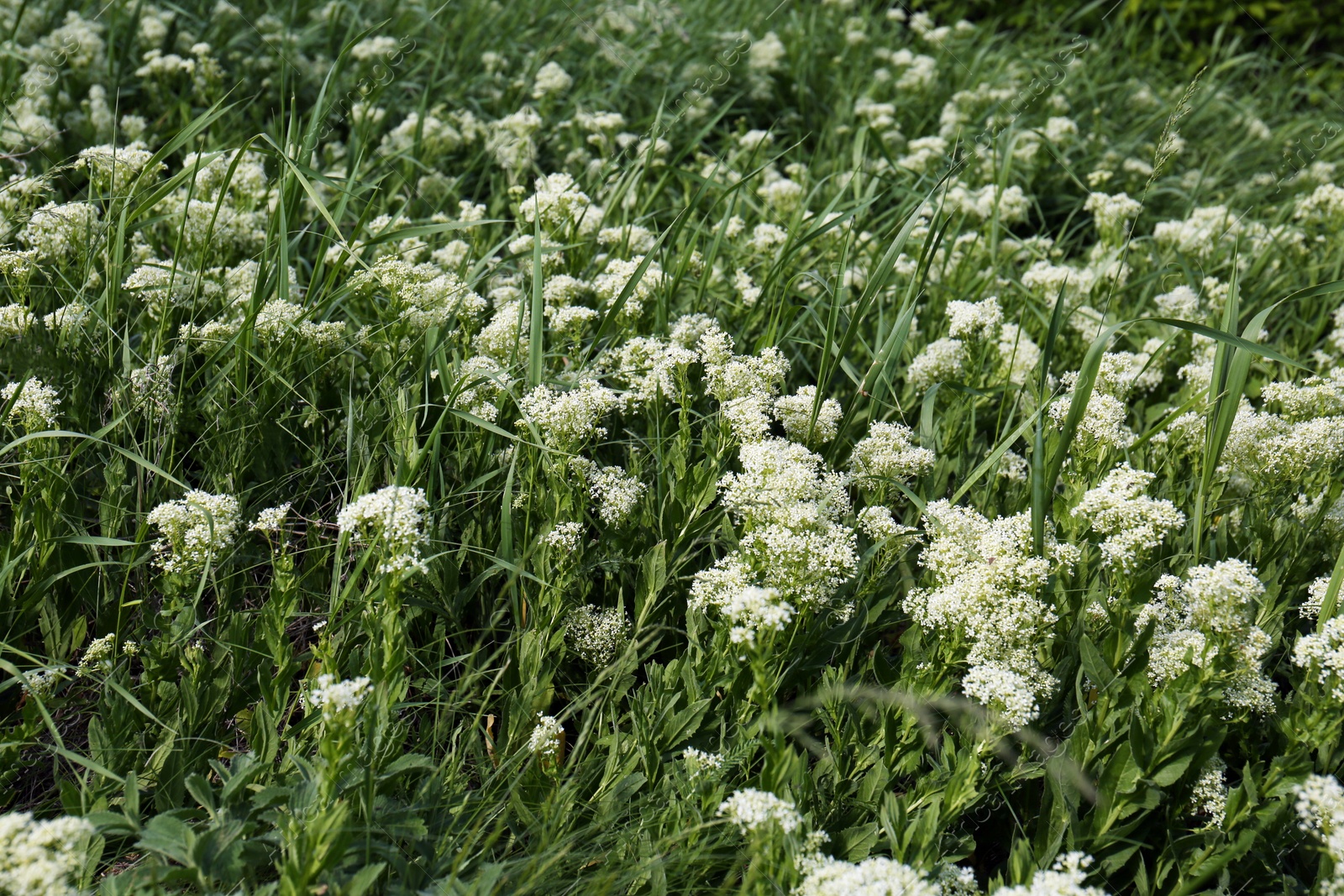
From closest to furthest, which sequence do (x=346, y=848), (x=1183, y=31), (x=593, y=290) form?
(x=346, y=848), (x=593, y=290), (x=1183, y=31)

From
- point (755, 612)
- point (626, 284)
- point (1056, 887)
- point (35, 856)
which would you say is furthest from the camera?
point (626, 284)

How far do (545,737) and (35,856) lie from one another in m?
0.87

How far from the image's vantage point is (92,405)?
9.13ft

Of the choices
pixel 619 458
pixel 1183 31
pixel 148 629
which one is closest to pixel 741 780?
pixel 619 458

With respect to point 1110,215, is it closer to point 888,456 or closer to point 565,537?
point 888,456

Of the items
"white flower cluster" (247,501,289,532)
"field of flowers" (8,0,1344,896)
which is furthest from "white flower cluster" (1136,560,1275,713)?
"white flower cluster" (247,501,289,532)

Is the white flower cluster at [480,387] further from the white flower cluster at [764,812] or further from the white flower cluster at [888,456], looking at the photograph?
the white flower cluster at [764,812]

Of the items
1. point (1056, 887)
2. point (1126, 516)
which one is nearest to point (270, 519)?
point (1056, 887)

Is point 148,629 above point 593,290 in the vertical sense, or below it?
below

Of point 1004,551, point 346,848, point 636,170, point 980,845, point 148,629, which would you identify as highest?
point 636,170

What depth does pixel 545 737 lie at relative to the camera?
6.89 ft

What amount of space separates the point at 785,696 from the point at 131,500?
1.62 meters

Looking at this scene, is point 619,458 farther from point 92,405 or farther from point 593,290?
point 92,405

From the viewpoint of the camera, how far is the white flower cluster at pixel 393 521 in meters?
1.92
